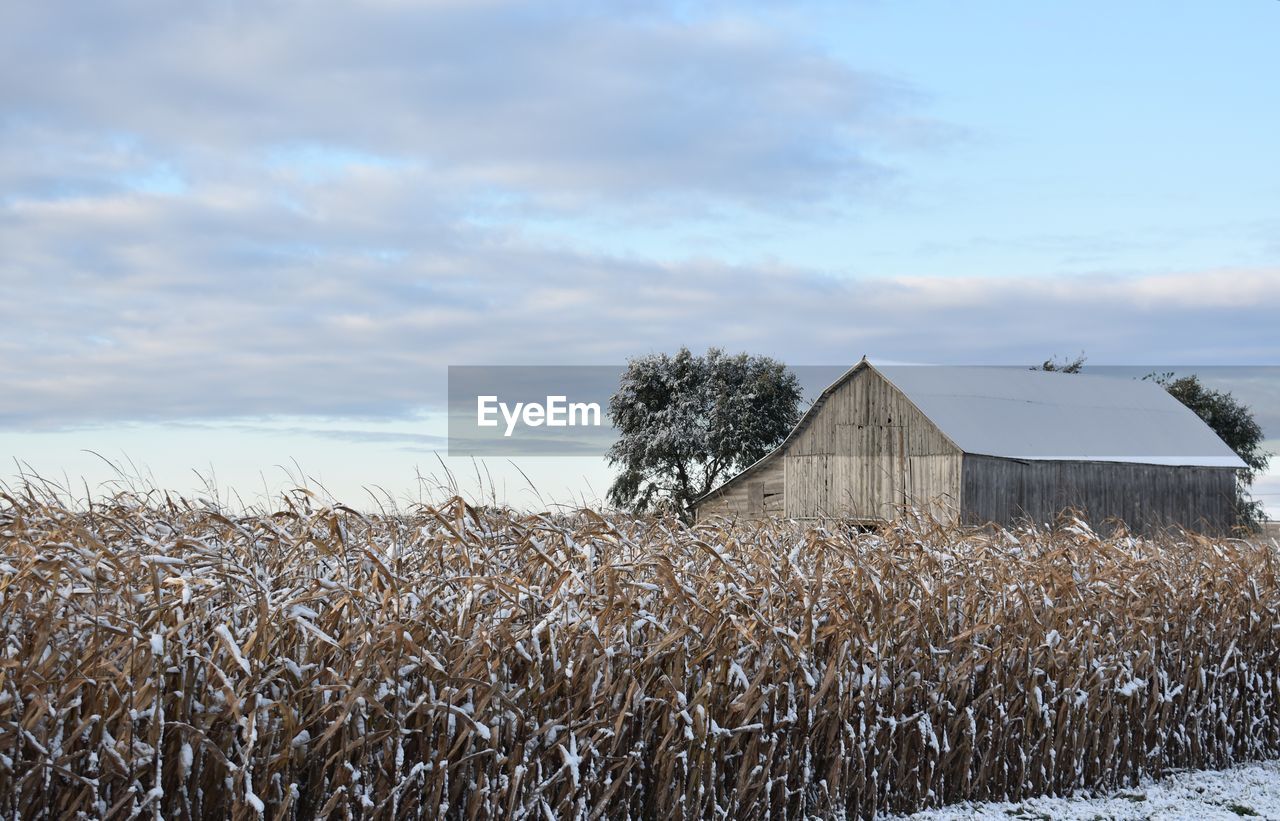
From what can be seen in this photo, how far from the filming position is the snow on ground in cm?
614

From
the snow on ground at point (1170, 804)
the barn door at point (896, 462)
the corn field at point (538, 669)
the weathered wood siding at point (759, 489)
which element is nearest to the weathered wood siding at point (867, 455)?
the barn door at point (896, 462)

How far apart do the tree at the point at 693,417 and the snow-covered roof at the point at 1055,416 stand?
14.9 meters

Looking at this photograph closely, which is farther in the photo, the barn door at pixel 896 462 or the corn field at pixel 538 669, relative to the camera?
the barn door at pixel 896 462

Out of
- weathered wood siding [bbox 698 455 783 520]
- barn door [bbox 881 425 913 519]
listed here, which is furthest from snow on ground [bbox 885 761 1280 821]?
weathered wood siding [bbox 698 455 783 520]

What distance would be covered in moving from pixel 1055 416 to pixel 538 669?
33.1 meters

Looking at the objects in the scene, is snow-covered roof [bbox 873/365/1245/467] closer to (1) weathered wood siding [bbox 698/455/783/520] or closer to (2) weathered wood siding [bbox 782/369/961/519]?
(2) weathered wood siding [bbox 782/369/961/519]

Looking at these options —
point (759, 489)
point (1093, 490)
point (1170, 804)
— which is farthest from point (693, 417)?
point (1170, 804)

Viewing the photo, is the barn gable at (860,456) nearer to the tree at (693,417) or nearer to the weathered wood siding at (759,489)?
the weathered wood siding at (759,489)

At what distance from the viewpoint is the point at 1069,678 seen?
6621mm

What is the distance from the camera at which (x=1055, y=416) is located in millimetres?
35219

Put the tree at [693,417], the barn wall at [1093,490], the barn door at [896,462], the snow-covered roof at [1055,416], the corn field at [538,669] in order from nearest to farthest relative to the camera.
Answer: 1. the corn field at [538,669]
2. the barn wall at [1093,490]
3. the barn door at [896,462]
4. the snow-covered roof at [1055,416]
5. the tree at [693,417]

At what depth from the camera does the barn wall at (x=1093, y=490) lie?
31469 millimetres

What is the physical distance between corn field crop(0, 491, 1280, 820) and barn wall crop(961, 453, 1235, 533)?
904 inches

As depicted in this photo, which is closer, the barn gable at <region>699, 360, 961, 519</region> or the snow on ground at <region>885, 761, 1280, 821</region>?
the snow on ground at <region>885, 761, 1280, 821</region>
